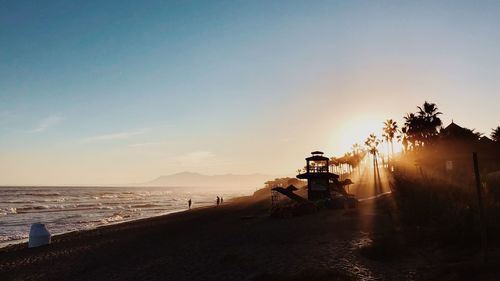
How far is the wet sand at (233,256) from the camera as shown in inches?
506

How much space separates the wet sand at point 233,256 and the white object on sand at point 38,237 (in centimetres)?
65

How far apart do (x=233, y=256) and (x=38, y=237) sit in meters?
17.0

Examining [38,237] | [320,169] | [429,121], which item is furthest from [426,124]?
[38,237]

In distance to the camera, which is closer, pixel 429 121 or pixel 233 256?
pixel 233 256

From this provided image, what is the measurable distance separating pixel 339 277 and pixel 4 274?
660 inches

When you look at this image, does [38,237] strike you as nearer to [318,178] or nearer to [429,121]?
[318,178]

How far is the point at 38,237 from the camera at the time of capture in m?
25.5

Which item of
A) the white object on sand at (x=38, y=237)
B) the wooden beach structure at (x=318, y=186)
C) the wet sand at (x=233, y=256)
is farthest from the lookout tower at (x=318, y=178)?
the white object on sand at (x=38, y=237)

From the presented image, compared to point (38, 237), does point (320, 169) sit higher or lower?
higher

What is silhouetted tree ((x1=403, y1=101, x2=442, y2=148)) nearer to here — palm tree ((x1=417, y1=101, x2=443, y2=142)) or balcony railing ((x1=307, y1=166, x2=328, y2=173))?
palm tree ((x1=417, y1=101, x2=443, y2=142))

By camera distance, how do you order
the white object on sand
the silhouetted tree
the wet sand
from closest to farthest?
the wet sand, the white object on sand, the silhouetted tree

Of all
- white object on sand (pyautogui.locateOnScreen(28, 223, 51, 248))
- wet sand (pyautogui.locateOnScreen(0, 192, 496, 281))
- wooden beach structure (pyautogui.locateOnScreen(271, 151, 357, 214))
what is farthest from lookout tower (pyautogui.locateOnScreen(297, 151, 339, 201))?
white object on sand (pyautogui.locateOnScreen(28, 223, 51, 248))

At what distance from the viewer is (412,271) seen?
39.0 ft

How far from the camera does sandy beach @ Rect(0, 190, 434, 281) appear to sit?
12977mm
